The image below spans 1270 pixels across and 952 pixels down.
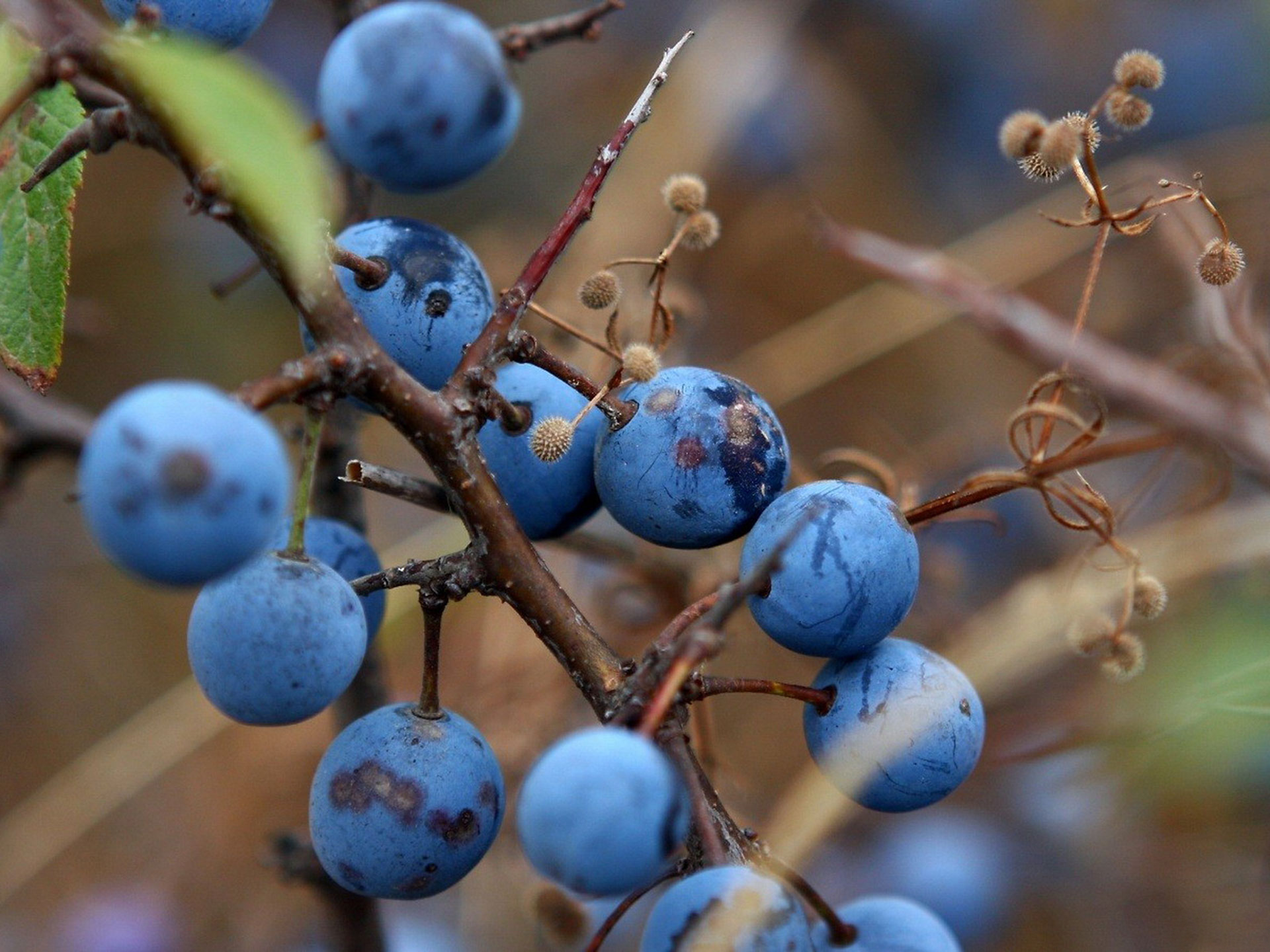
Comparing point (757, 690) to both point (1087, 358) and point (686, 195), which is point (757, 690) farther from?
point (686, 195)

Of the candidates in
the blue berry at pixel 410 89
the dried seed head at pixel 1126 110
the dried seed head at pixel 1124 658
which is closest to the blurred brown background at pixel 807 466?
the dried seed head at pixel 1124 658

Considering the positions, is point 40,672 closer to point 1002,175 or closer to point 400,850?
point 400,850

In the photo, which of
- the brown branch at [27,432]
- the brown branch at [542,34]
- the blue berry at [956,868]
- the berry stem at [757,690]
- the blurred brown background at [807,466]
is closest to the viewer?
the berry stem at [757,690]

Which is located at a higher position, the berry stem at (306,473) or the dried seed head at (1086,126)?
the dried seed head at (1086,126)

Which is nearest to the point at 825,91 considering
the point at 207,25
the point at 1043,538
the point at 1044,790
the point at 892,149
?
the point at 892,149

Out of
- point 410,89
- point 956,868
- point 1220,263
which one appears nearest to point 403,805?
point 410,89

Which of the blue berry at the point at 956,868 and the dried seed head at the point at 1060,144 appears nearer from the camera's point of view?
the dried seed head at the point at 1060,144

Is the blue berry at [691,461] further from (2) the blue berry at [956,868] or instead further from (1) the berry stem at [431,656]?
(2) the blue berry at [956,868]
